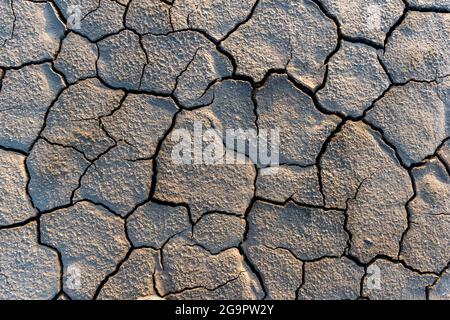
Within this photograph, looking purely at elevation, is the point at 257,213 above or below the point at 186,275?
above

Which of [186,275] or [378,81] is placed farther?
[378,81]

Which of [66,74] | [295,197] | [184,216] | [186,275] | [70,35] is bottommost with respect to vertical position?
[186,275]

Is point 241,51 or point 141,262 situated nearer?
point 141,262

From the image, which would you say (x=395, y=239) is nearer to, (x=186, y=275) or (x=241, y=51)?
(x=186, y=275)

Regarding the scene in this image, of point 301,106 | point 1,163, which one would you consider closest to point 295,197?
point 301,106

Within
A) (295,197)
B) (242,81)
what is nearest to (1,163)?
(242,81)

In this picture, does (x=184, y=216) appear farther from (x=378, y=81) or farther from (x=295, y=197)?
(x=378, y=81)
